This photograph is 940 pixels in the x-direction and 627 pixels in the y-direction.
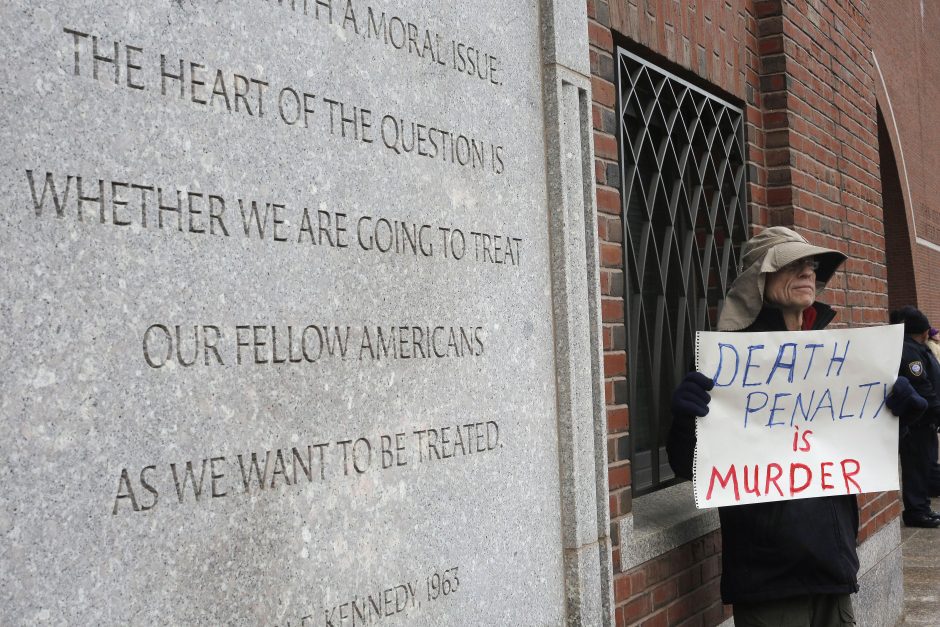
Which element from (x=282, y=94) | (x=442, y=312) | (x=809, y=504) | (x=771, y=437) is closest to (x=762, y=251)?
(x=771, y=437)

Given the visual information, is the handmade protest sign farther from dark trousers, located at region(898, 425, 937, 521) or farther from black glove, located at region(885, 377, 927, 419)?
dark trousers, located at region(898, 425, 937, 521)

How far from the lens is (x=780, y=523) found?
3598 mm

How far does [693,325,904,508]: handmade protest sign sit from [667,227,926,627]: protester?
0.07 m

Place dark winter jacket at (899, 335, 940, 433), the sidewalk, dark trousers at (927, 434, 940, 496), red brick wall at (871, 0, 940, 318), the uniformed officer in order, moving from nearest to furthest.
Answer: the sidewalk → dark winter jacket at (899, 335, 940, 433) → the uniformed officer → dark trousers at (927, 434, 940, 496) → red brick wall at (871, 0, 940, 318)

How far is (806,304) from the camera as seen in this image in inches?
146

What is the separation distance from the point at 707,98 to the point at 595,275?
187cm

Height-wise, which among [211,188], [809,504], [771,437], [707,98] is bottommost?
[809,504]

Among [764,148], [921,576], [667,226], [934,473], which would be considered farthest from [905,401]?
[934,473]

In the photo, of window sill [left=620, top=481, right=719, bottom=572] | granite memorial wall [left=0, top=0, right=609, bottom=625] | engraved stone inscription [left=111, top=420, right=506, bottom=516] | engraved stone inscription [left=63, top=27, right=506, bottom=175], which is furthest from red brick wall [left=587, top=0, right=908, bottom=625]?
engraved stone inscription [left=111, top=420, right=506, bottom=516]

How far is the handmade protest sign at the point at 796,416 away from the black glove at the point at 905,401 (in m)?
0.03

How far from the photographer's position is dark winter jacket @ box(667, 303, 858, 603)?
11.6 feet

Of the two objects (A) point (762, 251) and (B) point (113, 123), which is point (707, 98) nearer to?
(A) point (762, 251)

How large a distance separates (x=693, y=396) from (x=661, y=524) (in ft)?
2.33

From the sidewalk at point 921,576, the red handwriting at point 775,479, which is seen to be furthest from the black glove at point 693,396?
the sidewalk at point 921,576
